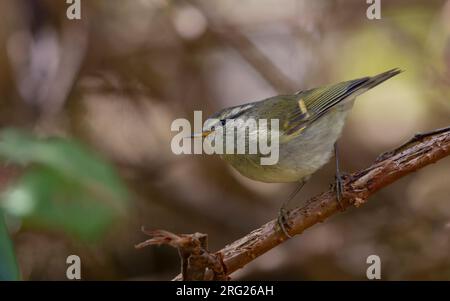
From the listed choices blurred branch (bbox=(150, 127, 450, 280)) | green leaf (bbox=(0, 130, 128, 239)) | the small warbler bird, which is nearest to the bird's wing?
the small warbler bird

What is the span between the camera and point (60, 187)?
9.05 ft

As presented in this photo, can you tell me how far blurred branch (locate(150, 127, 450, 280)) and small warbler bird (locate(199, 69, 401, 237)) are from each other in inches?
8.0

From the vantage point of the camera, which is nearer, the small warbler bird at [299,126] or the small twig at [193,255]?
the small twig at [193,255]

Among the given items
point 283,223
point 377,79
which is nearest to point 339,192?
point 283,223

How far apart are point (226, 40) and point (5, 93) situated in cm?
156

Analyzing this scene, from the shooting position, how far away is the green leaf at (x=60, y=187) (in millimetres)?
2719

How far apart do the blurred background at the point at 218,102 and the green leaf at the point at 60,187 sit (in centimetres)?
80

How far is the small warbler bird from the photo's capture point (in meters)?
2.65

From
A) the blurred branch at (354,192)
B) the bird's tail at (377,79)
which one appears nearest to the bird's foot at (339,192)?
the blurred branch at (354,192)

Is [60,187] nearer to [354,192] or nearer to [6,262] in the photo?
[6,262]

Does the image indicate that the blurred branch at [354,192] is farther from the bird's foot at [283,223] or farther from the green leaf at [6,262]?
the green leaf at [6,262]

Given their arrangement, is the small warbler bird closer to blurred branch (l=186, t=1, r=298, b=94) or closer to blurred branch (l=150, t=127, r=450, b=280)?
blurred branch (l=150, t=127, r=450, b=280)

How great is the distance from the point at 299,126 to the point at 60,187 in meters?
1.10

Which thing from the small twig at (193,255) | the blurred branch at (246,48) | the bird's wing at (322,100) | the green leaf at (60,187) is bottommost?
the small twig at (193,255)
